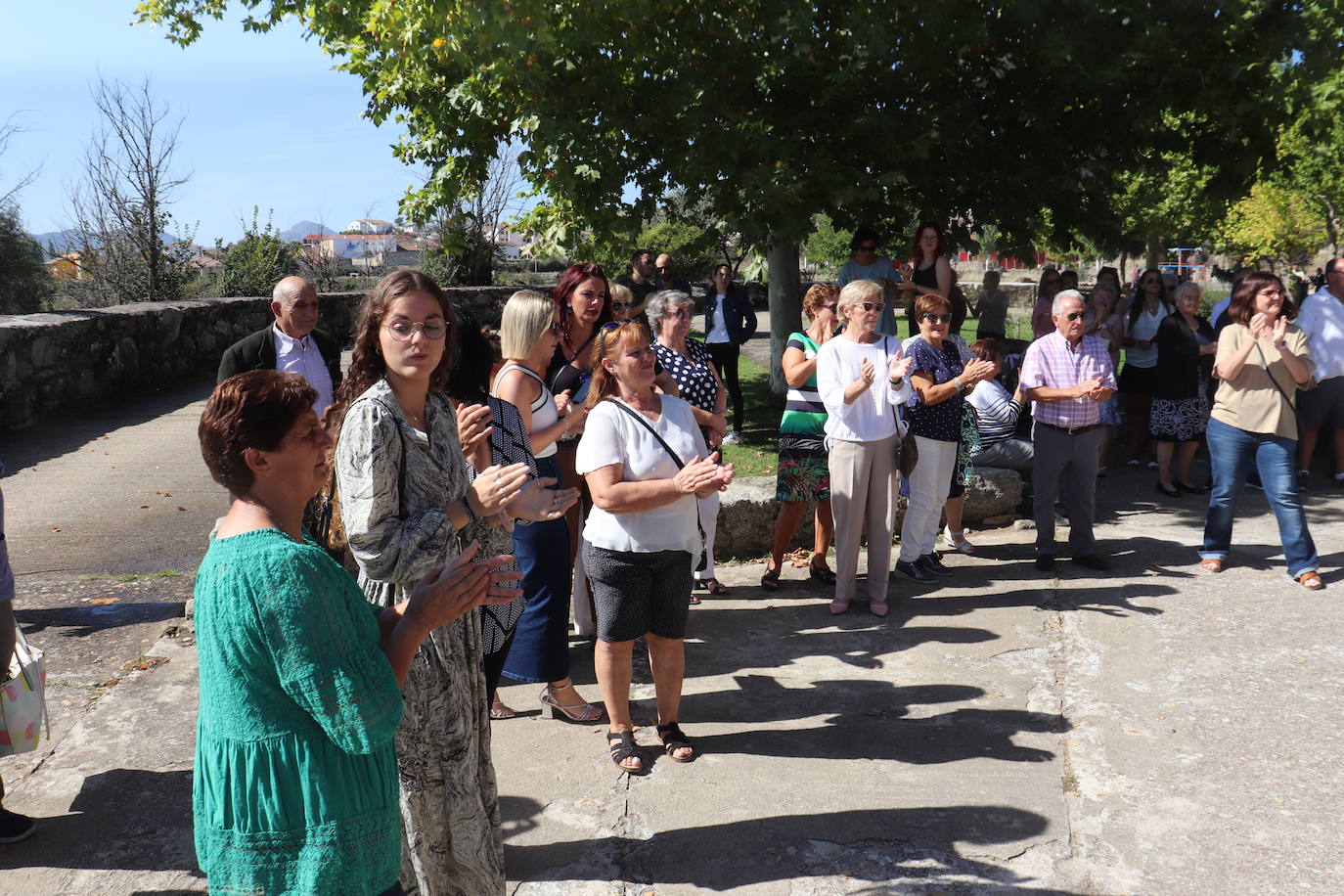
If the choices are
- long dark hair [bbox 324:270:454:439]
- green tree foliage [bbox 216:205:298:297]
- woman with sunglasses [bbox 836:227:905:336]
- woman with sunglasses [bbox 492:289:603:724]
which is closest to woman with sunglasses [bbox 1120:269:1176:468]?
woman with sunglasses [bbox 836:227:905:336]

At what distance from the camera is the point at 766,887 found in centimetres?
346

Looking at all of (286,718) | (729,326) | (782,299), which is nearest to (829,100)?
(729,326)

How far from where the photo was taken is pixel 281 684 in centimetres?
195

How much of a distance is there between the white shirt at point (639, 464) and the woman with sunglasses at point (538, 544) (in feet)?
0.99

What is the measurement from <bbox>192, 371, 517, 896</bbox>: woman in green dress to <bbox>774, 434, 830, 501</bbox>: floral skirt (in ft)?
14.8

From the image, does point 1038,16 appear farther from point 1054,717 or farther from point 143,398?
point 143,398

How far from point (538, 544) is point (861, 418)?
227 centimetres

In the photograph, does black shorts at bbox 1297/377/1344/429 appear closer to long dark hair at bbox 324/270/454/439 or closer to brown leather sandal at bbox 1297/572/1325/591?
brown leather sandal at bbox 1297/572/1325/591

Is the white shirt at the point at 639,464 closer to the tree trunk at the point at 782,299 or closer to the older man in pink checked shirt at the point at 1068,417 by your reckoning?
the older man in pink checked shirt at the point at 1068,417

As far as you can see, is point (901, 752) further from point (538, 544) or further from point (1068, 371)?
point (1068, 371)

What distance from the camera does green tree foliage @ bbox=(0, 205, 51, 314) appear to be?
18.4 m

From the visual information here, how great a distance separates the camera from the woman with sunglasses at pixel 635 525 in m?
4.17

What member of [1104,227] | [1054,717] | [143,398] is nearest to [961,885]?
[1054,717]

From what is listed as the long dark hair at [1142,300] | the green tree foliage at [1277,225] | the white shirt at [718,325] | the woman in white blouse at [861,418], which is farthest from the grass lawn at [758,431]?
the green tree foliage at [1277,225]
